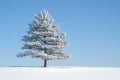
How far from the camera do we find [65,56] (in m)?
42.3

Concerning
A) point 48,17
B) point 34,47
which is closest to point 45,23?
point 48,17

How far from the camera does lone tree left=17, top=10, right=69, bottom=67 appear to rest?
4166cm

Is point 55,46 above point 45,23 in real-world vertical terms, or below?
below

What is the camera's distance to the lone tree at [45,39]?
4166 centimetres

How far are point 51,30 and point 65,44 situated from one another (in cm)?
268

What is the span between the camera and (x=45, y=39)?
4181 cm
